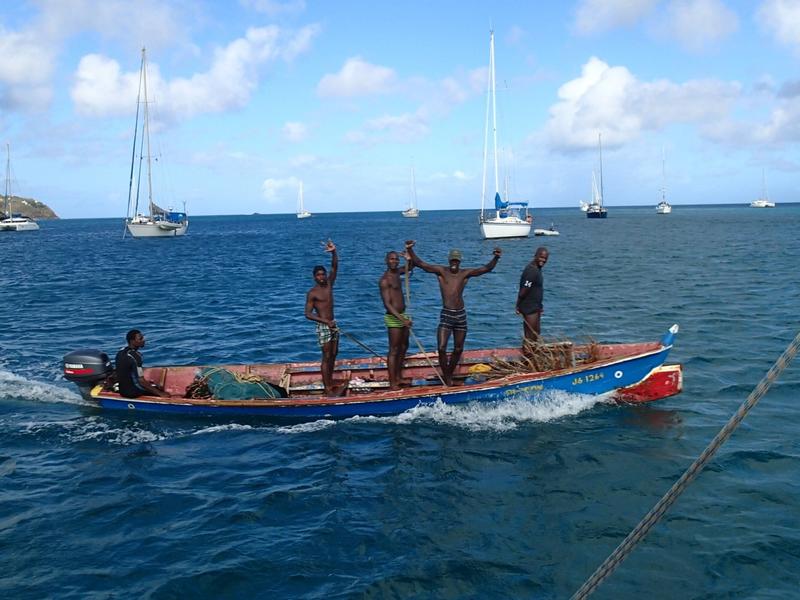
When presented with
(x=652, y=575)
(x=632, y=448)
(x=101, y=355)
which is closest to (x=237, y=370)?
(x=101, y=355)

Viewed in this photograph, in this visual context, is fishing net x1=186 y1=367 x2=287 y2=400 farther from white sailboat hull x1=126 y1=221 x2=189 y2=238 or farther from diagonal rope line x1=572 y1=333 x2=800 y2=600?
white sailboat hull x1=126 y1=221 x2=189 y2=238

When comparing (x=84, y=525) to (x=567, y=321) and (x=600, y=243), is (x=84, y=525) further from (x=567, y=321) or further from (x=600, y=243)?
(x=600, y=243)

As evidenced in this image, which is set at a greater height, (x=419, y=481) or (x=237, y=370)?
(x=237, y=370)

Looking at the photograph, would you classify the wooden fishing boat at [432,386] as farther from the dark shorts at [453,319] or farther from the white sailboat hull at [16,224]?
the white sailboat hull at [16,224]

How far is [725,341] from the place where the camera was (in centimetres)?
1764

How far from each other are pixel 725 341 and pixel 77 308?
24.4m

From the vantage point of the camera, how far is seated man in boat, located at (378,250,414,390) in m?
11.7

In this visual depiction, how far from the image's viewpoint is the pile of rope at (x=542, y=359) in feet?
39.7

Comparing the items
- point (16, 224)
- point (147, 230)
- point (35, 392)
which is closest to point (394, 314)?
point (35, 392)

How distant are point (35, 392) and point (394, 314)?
27.6 feet

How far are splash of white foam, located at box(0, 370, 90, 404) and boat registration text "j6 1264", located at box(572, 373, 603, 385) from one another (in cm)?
982

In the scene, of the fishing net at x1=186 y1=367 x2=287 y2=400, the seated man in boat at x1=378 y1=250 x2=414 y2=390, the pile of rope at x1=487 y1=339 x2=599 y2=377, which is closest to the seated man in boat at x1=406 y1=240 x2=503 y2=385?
the seated man in boat at x1=378 y1=250 x2=414 y2=390

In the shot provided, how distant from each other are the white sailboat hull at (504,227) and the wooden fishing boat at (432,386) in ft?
158

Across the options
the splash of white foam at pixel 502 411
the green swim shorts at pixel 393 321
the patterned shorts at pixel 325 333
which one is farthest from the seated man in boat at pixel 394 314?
the patterned shorts at pixel 325 333
